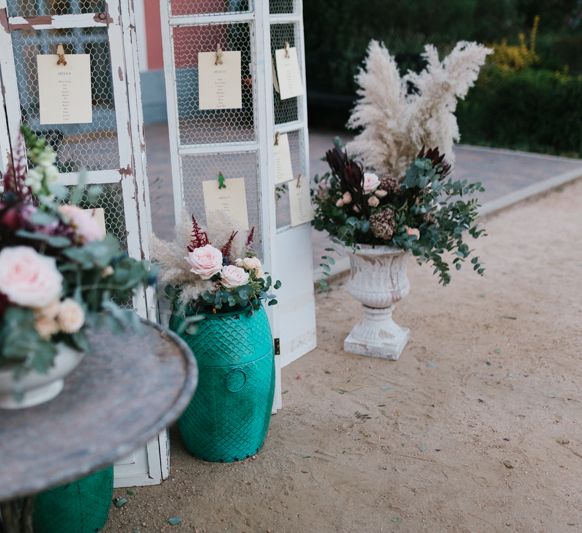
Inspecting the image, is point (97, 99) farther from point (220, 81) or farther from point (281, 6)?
point (281, 6)

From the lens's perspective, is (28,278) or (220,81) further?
(220,81)

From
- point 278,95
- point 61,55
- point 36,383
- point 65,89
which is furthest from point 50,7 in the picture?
point 36,383

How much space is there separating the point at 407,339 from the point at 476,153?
19.5ft

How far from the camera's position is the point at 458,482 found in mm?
2635

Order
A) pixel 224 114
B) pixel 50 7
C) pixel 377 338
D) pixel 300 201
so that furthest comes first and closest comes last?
pixel 377 338
pixel 300 201
pixel 224 114
pixel 50 7

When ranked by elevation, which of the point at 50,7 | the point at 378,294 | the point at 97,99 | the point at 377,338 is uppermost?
the point at 50,7

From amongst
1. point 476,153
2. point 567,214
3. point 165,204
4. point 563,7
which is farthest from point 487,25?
point 165,204

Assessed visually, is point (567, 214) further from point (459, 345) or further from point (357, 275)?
point (357, 275)

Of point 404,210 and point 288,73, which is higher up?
point 288,73

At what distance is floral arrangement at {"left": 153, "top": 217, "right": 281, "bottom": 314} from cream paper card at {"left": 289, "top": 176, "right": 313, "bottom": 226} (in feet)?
2.48

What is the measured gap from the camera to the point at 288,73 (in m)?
3.22

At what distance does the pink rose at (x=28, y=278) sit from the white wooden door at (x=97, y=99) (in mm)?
1085

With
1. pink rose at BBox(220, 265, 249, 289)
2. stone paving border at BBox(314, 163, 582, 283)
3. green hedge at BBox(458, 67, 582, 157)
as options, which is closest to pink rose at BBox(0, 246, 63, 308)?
pink rose at BBox(220, 265, 249, 289)

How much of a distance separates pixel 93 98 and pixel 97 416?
1309mm
